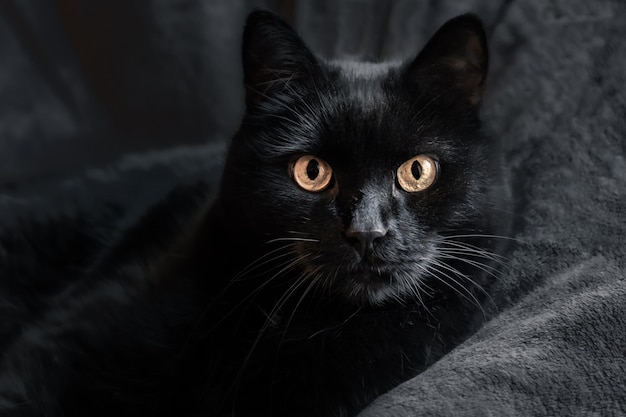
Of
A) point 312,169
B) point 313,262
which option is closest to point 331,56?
point 312,169

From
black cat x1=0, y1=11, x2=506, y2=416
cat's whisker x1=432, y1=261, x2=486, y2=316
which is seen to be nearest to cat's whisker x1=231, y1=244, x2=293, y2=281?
black cat x1=0, y1=11, x2=506, y2=416

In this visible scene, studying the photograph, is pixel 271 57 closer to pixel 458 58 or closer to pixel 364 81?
pixel 364 81

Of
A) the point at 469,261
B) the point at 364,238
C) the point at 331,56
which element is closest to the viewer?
the point at 364,238

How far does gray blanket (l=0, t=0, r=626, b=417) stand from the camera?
1.19 m

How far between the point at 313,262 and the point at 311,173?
0.14 m

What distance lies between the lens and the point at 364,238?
1.00 metres

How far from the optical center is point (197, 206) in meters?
1.49

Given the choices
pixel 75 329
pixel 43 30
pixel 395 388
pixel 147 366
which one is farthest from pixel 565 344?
pixel 43 30

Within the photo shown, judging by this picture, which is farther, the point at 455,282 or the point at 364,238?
the point at 455,282

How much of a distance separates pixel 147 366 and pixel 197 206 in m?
0.42

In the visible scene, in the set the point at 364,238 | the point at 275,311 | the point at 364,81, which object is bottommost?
the point at 275,311

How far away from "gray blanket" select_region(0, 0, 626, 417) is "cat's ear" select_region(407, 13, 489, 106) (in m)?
0.24

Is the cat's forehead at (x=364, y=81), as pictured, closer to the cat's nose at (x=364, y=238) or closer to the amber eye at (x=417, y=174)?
the amber eye at (x=417, y=174)

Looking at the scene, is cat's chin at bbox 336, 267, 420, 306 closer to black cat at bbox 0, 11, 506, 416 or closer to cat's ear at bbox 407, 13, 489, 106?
black cat at bbox 0, 11, 506, 416
